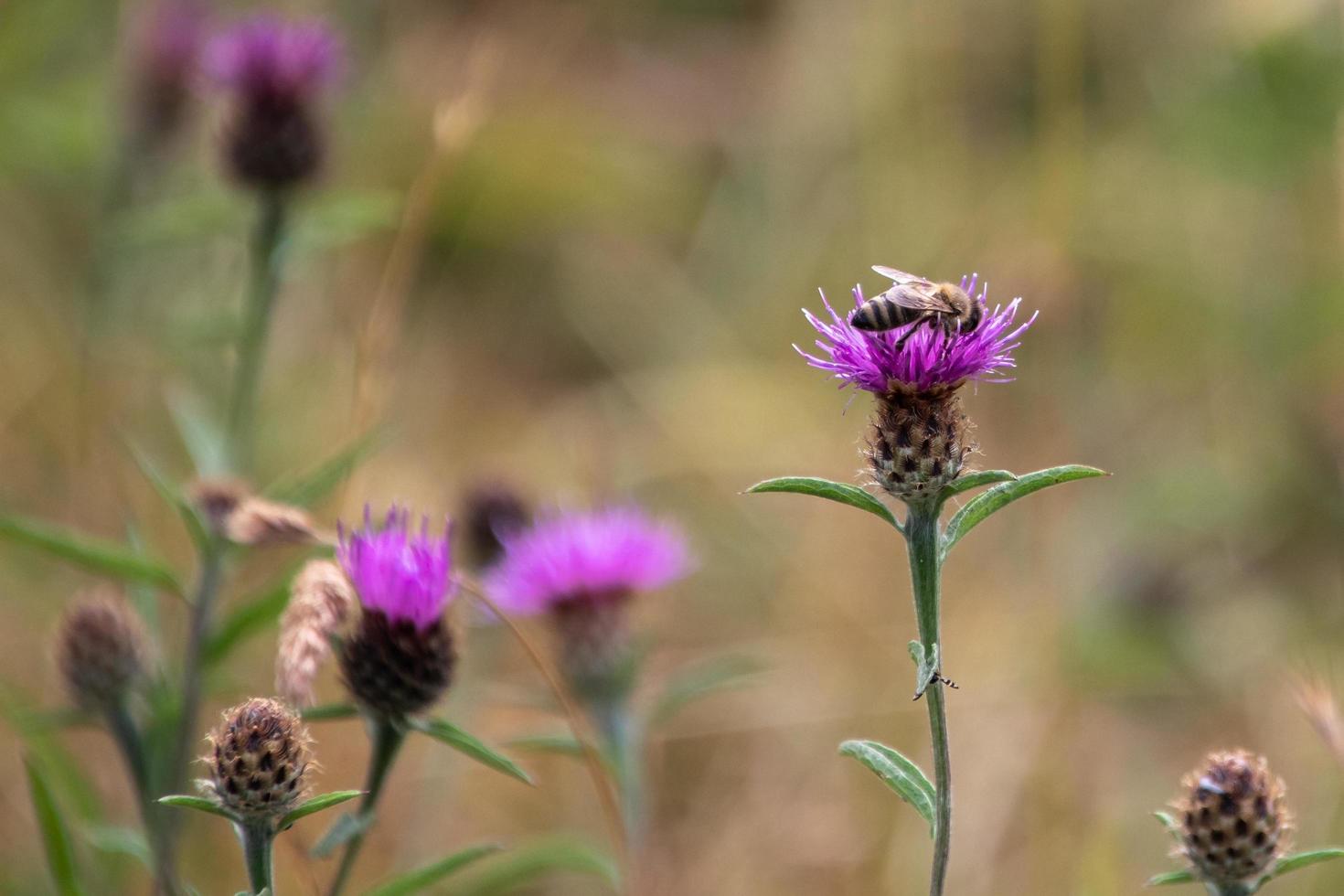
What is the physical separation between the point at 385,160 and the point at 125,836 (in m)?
3.91

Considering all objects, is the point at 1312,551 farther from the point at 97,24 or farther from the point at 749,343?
the point at 97,24

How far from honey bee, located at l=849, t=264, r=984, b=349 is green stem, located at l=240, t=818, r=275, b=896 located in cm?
82

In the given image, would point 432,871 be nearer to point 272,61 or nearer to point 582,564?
point 582,564

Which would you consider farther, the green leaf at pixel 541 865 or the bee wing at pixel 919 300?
the green leaf at pixel 541 865

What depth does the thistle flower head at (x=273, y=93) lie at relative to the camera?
2910 millimetres

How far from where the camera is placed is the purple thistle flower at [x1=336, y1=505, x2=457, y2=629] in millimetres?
1655

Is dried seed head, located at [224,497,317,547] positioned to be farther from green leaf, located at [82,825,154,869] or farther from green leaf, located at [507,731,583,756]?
green leaf, located at [507,731,583,756]

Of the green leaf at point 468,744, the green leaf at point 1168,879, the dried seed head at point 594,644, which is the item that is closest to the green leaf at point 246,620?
the green leaf at point 468,744

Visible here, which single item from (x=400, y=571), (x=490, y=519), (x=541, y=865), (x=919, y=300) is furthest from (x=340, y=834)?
(x=490, y=519)

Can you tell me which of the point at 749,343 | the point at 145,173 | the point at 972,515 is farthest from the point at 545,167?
the point at 972,515

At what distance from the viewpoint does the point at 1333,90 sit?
389cm

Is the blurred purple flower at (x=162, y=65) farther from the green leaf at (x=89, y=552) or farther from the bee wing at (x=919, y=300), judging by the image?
the bee wing at (x=919, y=300)

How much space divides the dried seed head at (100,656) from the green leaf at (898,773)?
3.92 ft

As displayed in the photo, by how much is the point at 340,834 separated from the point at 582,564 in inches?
39.5
